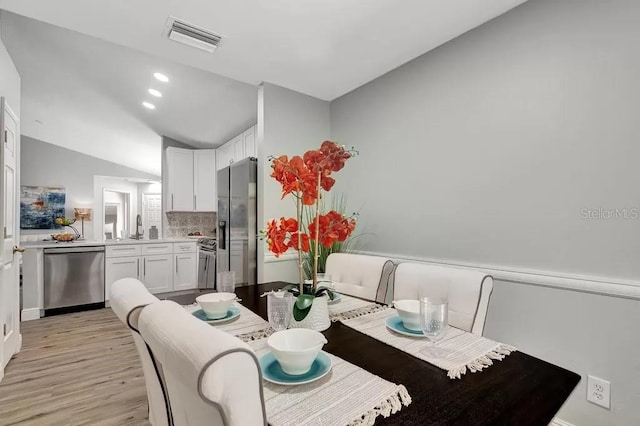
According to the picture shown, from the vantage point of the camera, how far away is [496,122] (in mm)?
1897

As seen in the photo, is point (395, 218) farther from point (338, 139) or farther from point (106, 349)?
point (106, 349)

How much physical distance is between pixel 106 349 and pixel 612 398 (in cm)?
361

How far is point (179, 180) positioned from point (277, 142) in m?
3.14

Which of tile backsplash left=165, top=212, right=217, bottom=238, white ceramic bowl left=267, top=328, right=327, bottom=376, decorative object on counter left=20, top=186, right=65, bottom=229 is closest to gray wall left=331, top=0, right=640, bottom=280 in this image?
white ceramic bowl left=267, top=328, right=327, bottom=376

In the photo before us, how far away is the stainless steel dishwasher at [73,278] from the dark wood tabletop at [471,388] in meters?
4.29

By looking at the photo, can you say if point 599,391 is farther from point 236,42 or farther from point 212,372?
point 236,42

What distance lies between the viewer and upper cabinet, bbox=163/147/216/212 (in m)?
5.25

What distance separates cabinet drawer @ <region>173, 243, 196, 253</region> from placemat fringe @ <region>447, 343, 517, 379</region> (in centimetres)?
471

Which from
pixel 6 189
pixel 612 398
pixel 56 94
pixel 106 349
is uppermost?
pixel 56 94

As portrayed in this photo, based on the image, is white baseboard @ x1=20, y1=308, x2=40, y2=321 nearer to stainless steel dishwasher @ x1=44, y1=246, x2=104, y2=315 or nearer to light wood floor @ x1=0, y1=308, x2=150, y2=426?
stainless steel dishwasher @ x1=44, y1=246, x2=104, y2=315

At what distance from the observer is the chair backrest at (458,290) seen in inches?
50.8

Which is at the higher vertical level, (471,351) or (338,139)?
(338,139)

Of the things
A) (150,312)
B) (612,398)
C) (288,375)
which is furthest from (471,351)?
(612,398)

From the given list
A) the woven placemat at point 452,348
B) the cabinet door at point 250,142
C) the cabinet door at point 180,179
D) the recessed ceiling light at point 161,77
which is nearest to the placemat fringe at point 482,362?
the woven placemat at point 452,348
